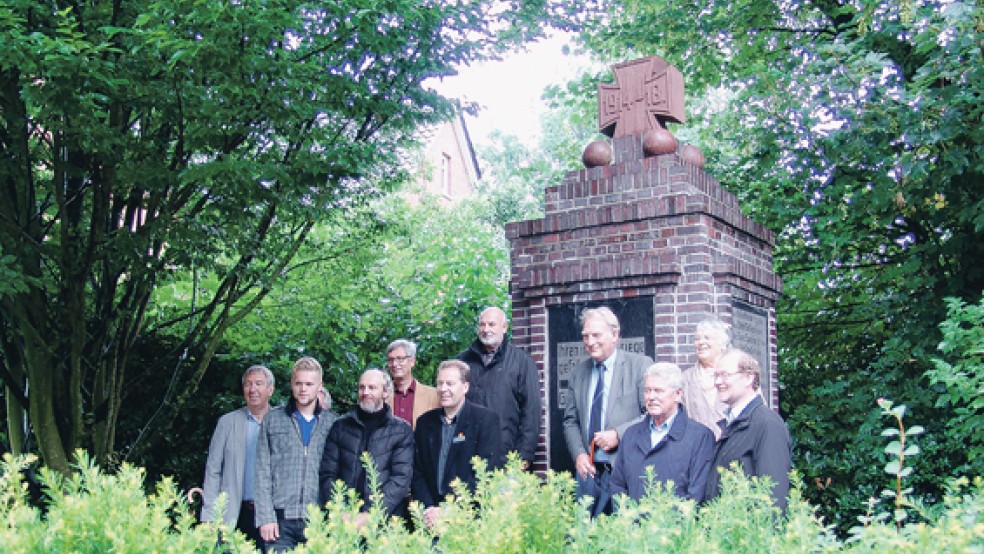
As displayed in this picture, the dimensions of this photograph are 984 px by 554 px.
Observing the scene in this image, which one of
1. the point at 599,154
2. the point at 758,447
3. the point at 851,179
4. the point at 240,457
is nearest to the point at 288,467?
the point at 240,457

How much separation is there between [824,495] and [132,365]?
689 cm

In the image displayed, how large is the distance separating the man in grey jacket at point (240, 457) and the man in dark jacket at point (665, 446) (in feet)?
7.59

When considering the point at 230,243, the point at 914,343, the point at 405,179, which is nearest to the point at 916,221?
the point at 914,343

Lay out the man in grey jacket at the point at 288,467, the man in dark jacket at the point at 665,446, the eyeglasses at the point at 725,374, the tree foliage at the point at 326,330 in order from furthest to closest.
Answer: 1. the tree foliage at the point at 326,330
2. the man in grey jacket at the point at 288,467
3. the man in dark jacket at the point at 665,446
4. the eyeglasses at the point at 725,374

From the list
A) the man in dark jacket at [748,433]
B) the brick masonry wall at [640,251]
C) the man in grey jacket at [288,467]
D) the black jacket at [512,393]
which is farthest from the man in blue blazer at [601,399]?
the man in grey jacket at [288,467]

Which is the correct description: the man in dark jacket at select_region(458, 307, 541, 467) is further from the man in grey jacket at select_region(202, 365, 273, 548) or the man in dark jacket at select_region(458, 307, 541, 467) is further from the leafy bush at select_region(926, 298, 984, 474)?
the leafy bush at select_region(926, 298, 984, 474)

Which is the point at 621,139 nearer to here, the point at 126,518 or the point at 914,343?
the point at 914,343

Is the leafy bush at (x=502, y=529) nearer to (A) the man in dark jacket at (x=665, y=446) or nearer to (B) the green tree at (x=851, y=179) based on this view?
(A) the man in dark jacket at (x=665, y=446)

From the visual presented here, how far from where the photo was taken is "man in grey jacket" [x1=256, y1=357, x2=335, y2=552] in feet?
17.9

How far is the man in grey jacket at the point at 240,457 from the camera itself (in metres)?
5.68

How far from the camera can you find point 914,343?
878 centimetres

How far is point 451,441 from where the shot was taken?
5551mm

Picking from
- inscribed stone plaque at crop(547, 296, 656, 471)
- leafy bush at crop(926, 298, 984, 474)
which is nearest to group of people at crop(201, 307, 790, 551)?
inscribed stone plaque at crop(547, 296, 656, 471)

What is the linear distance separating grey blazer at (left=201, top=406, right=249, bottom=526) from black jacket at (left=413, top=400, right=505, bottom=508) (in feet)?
3.57
